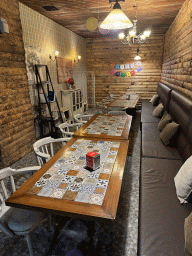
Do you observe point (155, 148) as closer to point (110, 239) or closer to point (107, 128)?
point (107, 128)

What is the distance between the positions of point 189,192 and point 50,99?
379cm

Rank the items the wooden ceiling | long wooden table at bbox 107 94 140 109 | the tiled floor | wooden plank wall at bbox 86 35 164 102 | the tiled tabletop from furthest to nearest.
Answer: wooden plank wall at bbox 86 35 164 102
long wooden table at bbox 107 94 140 109
the wooden ceiling
the tiled floor
the tiled tabletop

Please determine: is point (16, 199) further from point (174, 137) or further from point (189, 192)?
point (174, 137)

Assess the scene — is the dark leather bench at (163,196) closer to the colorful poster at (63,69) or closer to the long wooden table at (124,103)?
the long wooden table at (124,103)

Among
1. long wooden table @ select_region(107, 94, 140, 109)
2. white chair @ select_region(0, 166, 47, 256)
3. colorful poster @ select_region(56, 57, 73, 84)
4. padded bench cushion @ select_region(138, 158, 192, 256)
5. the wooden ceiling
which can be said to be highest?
the wooden ceiling

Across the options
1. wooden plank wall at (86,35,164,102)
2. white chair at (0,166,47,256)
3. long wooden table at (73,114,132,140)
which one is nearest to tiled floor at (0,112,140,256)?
white chair at (0,166,47,256)

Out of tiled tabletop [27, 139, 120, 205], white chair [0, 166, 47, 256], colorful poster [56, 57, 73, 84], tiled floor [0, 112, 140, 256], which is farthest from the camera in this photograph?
colorful poster [56, 57, 73, 84]

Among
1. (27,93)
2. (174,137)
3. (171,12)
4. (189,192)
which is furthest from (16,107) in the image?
(171,12)

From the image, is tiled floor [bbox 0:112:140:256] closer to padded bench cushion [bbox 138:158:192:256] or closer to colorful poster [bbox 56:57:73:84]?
padded bench cushion [bbox 138:158:192:256]

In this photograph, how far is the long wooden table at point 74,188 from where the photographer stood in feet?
3.74

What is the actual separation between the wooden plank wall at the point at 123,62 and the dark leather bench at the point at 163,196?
525 cm

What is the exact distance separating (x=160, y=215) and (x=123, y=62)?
286 inches

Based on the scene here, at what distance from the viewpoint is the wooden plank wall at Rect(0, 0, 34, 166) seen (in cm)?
312

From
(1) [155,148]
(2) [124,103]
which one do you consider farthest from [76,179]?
(2) [124,103]
